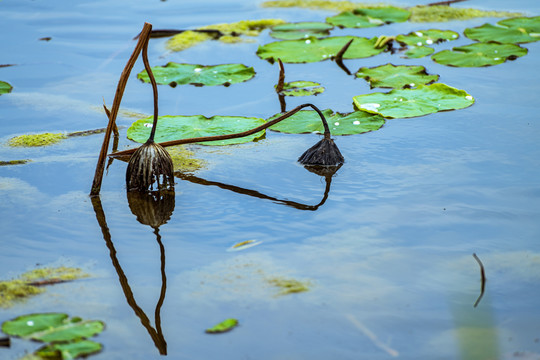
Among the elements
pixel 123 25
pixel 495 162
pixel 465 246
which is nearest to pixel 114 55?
pixel 123 25

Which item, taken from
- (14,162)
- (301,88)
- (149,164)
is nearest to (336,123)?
(301,88)

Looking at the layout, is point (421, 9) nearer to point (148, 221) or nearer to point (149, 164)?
point (149, 164)

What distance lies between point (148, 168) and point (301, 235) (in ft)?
2.20

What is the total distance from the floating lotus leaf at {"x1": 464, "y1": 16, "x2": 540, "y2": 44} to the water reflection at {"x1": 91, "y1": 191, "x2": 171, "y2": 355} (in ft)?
9.82

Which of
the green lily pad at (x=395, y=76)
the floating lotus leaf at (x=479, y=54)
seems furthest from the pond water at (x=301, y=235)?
the floating lotus leaf at (x=479, y=54)

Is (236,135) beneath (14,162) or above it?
above

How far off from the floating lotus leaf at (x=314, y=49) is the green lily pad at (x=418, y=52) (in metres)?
0.21

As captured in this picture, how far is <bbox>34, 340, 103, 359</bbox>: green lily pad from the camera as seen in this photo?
1.48 m

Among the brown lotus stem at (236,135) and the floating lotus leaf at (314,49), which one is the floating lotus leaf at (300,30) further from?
the brown lotus stem at (236,135)

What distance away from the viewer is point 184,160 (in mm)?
2748

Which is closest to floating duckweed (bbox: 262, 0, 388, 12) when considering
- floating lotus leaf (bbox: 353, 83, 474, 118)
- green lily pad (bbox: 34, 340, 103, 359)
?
floating lotus leaf (bbox: 353, 83, 474, 118)

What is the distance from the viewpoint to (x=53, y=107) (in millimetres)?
3473

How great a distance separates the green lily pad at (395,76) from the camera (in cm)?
355

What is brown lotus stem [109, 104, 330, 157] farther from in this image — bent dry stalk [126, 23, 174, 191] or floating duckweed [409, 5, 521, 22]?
floating duckweed [409, 5, 521, 22]
